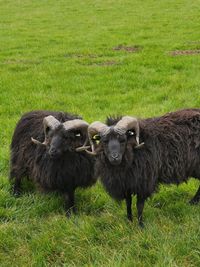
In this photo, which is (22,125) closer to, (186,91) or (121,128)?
(121,128)

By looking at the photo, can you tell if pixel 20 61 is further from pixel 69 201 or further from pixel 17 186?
pixel 69 201

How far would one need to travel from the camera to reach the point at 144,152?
5078 millimetres

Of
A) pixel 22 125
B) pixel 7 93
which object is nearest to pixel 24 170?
pixel 22 125

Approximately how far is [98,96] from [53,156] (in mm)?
5265

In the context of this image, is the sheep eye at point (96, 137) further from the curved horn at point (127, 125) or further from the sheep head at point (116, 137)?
the curved horn at point (127, 125)

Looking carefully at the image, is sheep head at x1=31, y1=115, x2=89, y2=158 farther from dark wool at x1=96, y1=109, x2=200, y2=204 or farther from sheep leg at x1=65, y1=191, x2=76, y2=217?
sheep leg at x1=65, y1=191, x2=76, y2=217

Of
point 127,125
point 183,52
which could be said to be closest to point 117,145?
point 127,125

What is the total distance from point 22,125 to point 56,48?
35.8 feet

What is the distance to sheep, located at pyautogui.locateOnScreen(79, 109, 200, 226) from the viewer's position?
475cm

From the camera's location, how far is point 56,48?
16.7m

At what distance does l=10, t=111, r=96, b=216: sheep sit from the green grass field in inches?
10.4

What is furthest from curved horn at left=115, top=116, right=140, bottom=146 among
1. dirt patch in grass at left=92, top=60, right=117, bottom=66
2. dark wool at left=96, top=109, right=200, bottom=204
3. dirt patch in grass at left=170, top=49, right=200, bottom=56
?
dirt patch in grass at left=170, top=49, right=200, bottom=56

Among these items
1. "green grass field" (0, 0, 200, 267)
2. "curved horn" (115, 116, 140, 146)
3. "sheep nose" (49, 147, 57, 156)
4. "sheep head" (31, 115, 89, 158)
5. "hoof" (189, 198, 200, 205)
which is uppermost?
"curved horn" (115, 116, 140, 146)

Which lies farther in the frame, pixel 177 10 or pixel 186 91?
pixel 177 10
